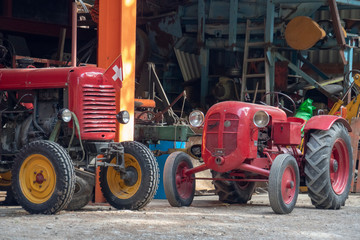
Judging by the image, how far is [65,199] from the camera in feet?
20.9

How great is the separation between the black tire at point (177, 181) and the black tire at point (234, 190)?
569mm

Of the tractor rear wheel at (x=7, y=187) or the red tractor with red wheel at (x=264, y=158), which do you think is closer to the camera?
the red tractor with red wheel at (x=264, y=158)

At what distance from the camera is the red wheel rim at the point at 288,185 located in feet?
23.1

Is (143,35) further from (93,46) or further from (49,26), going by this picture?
(49,26)

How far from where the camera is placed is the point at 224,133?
7.30 metres

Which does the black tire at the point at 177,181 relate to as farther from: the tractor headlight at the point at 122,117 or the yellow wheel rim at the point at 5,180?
the yellow wheel rim at the point at 5,180

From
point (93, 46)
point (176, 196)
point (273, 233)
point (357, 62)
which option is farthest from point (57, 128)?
point (357, 62)

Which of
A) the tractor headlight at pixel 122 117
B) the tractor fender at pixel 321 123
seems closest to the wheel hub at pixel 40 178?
the tractor headlight at pixel 122 117

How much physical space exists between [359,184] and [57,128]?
5.19 metres

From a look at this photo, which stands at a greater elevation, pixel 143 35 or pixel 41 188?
pixel 143 35

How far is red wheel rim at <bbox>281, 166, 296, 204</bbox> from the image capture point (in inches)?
277

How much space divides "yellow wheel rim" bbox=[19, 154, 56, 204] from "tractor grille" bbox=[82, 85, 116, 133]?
615mm

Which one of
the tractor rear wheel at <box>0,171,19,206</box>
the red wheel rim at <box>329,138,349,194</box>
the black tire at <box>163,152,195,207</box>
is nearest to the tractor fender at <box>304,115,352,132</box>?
the red wheel rim at <box>329,138,349,194</box>

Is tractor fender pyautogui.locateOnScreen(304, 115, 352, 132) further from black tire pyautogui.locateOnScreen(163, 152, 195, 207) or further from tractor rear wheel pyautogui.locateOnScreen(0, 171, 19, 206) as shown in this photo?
tractor rear wheel pyautogui.locateOnScreen(0, 171, 19, 206)
